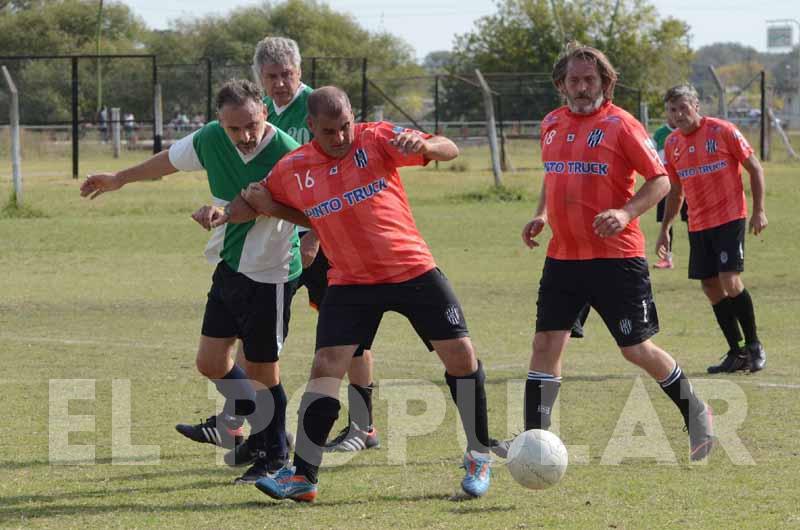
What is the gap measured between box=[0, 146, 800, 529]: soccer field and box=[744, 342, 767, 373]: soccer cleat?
0.11 meters

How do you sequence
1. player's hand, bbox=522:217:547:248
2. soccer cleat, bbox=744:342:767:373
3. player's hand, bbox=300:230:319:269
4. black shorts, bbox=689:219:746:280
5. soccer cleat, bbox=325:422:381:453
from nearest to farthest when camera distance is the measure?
player's hand, bbox=300:230:319:269, player's hand, bbox=522:217:547:248, soccer cleat, bbox=325:422:381:453, soccer cleat, bbox=744:342:767:373, black shorts, bbox=689:219:746:280

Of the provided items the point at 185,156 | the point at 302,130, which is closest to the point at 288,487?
the point at 185,156

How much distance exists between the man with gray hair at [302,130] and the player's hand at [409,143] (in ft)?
4.51

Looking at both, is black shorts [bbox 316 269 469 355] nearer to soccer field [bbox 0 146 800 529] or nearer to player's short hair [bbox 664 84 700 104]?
soccer field [bbox 0 146 800 529]

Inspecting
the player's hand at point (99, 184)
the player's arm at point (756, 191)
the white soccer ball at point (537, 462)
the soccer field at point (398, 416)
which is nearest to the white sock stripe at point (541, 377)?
the soccer field at point (398, 416)

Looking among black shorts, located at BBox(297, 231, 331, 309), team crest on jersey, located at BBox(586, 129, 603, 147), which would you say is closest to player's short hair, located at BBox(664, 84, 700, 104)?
team crest on jersey, located at BBox(586, 129, 603, 147)

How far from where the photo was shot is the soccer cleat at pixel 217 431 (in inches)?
→ 270

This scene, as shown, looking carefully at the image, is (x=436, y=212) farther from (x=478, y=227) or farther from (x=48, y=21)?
(x=48, y=21)

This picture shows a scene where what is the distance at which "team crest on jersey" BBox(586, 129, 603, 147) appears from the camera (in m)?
6.44

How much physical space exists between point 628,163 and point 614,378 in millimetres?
2798

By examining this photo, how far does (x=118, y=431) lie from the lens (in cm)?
728

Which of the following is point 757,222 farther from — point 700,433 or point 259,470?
point 259,470

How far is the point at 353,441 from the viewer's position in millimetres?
6996

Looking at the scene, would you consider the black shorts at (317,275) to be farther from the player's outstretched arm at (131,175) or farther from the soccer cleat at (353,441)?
the player's outstretched arm at (131,175)
